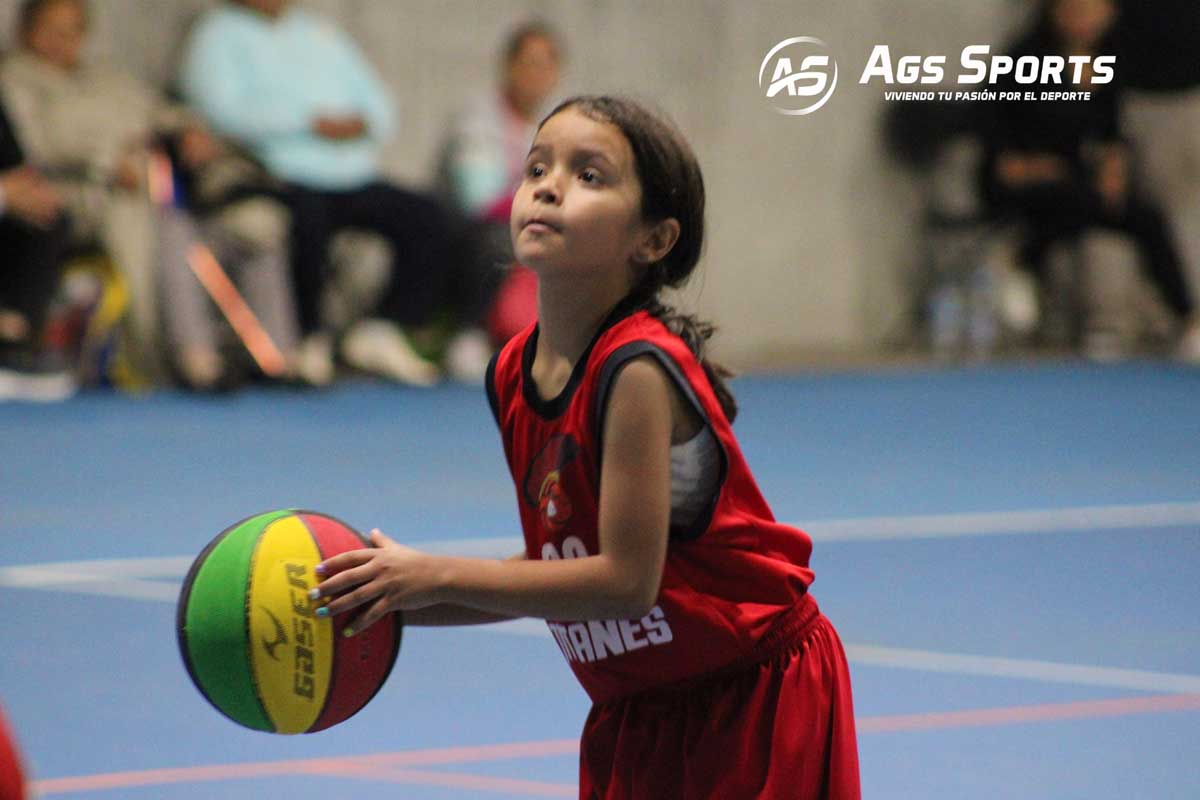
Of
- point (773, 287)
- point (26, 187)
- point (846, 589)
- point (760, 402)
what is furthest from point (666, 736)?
point (773, 287)

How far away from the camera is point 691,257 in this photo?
8.39 ft

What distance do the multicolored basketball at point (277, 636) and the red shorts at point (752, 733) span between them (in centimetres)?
34

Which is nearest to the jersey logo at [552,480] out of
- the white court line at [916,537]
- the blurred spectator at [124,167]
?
the white court line at [916,537]

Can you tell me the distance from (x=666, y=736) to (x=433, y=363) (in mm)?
7960

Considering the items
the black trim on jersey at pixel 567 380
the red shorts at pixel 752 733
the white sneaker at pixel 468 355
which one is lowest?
the white sneaker at pixel 468 355

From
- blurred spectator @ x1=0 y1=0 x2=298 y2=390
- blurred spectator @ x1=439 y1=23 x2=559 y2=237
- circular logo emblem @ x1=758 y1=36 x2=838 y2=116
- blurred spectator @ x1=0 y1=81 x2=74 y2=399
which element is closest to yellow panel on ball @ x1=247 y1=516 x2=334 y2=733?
blurred spectator @ x1=0 y1=81 x2=74 y2=399

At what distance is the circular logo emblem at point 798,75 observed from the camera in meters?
11.9

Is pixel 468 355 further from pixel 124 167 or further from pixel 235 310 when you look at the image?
pixel 124 167

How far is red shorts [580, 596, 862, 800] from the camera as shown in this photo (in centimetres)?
248

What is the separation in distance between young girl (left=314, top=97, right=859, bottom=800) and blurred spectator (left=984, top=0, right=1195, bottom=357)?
9301 millimetres

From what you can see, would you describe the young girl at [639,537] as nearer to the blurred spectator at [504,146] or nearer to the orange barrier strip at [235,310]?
the orange barrier strip at [235,310]

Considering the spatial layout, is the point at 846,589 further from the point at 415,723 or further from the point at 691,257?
the point at 691,257

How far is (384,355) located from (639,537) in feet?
25.5

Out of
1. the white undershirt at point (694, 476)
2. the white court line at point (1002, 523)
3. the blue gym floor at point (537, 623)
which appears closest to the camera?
the white undershirt at point (694, 476)
